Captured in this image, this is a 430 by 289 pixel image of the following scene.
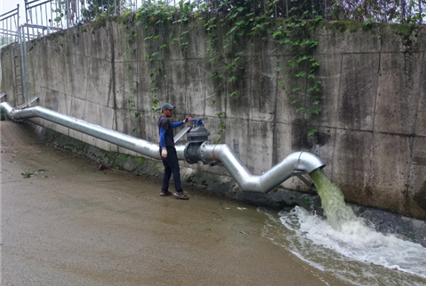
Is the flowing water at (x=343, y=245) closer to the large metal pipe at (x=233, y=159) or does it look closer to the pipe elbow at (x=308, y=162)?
the pipe elbow at (x=308, y=162)

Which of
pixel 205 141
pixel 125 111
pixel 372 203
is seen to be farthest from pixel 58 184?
pixel 372 203

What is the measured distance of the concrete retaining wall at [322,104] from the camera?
5.85 metres

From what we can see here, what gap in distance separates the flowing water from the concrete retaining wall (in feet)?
1.21

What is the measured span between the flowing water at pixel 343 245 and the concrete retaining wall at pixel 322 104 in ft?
1.21

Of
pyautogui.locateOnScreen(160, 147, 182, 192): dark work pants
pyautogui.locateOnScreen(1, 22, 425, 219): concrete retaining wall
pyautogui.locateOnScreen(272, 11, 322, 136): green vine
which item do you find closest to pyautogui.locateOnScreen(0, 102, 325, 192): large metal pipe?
pyautogui.locateOnScreen(160, 147, 182, 192): dark work pants

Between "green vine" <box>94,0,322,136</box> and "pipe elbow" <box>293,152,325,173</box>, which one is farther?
"green vine" <box>94,0,322,136</box>

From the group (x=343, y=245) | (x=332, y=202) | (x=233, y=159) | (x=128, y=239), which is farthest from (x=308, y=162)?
(x=128, y=239)

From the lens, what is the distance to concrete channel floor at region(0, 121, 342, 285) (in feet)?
14.8

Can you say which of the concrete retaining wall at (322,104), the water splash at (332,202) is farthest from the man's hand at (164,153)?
the water splash at (332,202)

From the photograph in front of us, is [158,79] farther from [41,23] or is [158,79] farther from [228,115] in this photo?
[41,23]

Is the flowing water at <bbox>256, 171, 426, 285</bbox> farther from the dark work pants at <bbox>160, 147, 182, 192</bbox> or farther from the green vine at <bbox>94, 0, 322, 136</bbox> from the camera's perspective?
the dark work pants at <bbox>160, 147, 182, 192</bbox>

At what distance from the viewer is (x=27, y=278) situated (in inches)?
170

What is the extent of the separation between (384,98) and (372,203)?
1.48m

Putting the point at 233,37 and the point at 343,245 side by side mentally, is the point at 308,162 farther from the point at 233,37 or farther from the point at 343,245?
the point at 233,37
